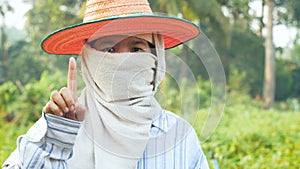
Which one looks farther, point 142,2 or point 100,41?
point 142,2

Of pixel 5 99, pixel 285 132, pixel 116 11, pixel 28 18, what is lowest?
pixel 285 132

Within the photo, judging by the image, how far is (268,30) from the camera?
14.6 meters

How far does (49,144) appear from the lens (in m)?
1.27

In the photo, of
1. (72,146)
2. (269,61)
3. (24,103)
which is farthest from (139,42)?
(269,61)

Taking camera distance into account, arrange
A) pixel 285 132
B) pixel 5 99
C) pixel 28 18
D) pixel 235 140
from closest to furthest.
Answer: pixel 235 140
pixel 285 132
pixel 5 99
pixel 28 18

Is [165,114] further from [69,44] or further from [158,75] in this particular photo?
[69,44]

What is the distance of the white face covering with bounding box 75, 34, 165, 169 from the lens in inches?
51.3

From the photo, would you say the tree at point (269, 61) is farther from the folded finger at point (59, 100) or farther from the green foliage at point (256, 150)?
the folded finger at point (59, 100)

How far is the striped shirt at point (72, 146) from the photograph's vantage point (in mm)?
1245

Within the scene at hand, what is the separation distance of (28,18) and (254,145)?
10664mm

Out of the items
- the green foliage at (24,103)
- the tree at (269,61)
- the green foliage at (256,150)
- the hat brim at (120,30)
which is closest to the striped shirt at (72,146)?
the hat brim at (120,30)

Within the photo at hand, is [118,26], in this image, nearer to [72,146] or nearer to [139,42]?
[139,42]

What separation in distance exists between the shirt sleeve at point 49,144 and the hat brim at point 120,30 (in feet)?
0.81

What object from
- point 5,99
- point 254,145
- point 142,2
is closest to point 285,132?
point 254,145
